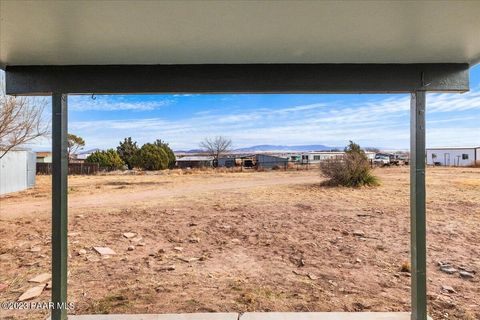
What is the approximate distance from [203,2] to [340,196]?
748cm

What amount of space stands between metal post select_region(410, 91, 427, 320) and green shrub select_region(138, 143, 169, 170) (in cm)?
1464

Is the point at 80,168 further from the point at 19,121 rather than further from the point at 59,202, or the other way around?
the point at 59,202

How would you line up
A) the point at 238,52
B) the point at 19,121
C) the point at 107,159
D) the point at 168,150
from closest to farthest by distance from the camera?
the point at 238,52 < the point at 19,121 < the point at 168,150 < the point at 107,159

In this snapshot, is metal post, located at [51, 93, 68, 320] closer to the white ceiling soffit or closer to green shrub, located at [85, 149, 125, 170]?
the white ceiling soffit

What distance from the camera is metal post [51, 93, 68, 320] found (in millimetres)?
2064

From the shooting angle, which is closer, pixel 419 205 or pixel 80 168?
pixel 419 205

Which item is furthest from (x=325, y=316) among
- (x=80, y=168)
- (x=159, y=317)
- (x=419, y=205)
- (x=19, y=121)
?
(x=80, y=168)

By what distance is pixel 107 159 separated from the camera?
16.9 m

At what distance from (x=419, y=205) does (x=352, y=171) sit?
7164 mm

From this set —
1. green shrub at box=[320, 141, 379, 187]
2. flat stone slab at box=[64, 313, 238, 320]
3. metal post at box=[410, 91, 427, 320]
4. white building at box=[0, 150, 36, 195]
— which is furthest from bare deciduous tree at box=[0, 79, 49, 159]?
green shrub at box=[320, 141, 379, 187]

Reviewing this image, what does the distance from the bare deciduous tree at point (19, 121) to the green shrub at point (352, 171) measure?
772cm

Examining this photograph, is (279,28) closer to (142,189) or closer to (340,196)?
(340,196)

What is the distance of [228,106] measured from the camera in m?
17.5

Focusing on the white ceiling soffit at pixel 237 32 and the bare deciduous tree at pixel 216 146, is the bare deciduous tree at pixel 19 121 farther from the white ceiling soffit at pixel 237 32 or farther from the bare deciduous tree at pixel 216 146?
the bare deciduous tree at pixel 216 146
